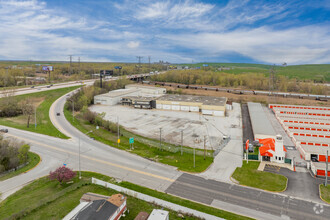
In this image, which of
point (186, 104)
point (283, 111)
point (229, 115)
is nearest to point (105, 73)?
point (186, 104)

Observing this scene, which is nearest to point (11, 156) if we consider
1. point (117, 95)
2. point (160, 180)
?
point (160, 180)

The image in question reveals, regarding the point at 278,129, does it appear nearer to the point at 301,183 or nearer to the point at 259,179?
the point at 301,183

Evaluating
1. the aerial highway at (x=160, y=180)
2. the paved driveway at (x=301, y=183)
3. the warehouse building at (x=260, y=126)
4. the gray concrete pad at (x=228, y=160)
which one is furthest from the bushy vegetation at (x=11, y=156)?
the warehouse building at (x=260, y=126)

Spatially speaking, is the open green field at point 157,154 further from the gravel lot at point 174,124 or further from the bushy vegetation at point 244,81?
the bushy vegetation at point 244,81

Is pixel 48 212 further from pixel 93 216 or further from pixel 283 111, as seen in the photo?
pixel 283 111

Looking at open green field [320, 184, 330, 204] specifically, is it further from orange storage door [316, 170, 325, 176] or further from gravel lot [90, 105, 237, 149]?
gravel lot [90, 105, 237, 149]

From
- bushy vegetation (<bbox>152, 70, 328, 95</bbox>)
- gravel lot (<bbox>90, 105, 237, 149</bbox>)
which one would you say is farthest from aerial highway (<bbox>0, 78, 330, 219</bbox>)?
bushy vegetation (<bbox>152, 70, 328, 95</bbox>)
